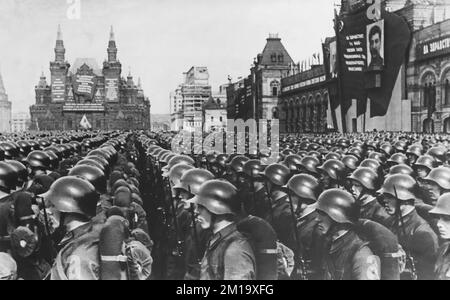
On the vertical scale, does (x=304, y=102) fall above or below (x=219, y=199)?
above

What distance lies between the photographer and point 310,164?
13.8 m

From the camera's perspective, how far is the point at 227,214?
20.4 feet

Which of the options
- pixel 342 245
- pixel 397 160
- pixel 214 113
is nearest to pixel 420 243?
pixel 342 245

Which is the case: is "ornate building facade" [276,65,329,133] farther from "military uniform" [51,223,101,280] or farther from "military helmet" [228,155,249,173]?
"military uniform" [51,223,101,280]

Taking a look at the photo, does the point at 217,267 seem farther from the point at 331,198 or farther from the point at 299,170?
the point at 299,170

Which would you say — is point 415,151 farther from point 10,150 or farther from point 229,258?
point 10,150

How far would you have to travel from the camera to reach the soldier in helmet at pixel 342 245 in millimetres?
5906

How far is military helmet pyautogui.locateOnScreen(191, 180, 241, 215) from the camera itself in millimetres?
6230

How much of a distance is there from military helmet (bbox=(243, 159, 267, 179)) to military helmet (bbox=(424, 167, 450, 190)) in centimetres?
364

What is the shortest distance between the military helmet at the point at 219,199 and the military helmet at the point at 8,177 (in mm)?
4142

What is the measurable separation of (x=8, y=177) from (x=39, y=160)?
536 centimetres

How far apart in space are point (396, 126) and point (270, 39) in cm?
4888

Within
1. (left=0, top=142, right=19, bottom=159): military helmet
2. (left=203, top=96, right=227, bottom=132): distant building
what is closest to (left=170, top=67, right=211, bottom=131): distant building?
(left=203, top=96, right=227, bottom=132): distant building

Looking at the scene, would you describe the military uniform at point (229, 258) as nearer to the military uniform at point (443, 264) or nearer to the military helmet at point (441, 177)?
the military uniform at point (443, 264)
